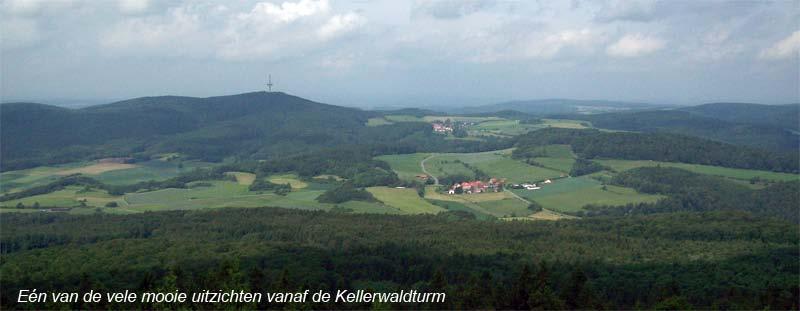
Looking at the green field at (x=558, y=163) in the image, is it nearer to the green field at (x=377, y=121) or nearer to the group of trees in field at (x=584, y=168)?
the group of trees in field at (x=584, y=168)

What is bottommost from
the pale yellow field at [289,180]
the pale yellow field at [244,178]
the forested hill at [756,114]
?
the pale yellow field at [244,178]

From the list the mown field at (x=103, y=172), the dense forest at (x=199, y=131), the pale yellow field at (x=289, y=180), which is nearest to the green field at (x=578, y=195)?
the pale yellow field at (x=289, y=180)

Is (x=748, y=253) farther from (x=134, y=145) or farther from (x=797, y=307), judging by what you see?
(x=134, y=145)

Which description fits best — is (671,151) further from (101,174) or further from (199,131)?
(199,131)

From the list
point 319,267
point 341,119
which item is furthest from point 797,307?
point 341,119

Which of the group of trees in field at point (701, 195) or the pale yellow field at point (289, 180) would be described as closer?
the group of trees in field at point (701, 195)

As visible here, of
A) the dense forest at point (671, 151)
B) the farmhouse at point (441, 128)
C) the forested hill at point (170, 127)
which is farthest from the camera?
the farmhouse at point (441, 128)
